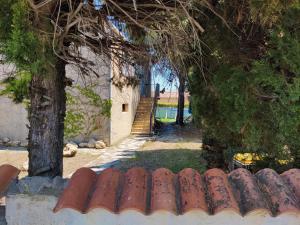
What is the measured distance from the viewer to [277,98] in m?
3.58

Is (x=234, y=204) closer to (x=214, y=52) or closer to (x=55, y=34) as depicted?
(x=55, y=34)

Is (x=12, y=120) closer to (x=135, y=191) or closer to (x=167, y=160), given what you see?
(x=167, y=160)

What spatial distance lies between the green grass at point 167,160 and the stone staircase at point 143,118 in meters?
6.08

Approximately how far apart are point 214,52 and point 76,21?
199cm

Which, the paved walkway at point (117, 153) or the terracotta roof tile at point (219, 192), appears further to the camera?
the paved walkway at point (117, 153)

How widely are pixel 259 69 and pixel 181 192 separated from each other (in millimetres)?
1530

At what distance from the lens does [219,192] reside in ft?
8.08

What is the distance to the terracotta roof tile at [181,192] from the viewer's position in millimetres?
2301

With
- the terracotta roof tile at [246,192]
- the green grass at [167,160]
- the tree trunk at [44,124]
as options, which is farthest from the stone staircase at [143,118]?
the terracotta roof tile at [246,192]

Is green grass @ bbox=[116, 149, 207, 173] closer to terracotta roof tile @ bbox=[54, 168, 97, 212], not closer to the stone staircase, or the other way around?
the stone staircase

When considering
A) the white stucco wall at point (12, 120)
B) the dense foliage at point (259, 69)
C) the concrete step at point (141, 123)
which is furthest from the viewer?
the concrete step at point (141, 123)

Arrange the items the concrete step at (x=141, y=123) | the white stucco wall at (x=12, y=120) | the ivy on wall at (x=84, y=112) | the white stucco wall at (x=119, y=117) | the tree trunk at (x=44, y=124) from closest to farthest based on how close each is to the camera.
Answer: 1. the tree trunk at (x=44, y=124)
2. the ivy on wall at (x=84, y=112)
3. the white stucco wall at (x=12, y=120)
4. the white stucco wall at (x=119, y=117)
5. the concrete step at (x=141, y=123)

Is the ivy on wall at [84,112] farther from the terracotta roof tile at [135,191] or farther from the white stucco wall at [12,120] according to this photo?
the terracotta roof tile at [135,191]

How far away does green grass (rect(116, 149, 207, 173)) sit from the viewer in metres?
12.9
